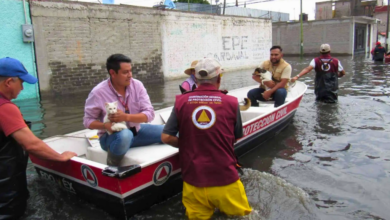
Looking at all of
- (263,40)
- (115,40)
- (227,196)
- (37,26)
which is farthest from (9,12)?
(263,40)

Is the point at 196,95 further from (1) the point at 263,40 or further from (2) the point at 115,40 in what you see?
(1) the point at 263,40

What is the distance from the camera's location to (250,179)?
4.48 m

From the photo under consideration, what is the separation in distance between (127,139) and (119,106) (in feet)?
1.29

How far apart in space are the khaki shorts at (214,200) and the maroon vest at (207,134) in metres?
0.06

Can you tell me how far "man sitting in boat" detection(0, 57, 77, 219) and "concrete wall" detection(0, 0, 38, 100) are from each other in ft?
29.6

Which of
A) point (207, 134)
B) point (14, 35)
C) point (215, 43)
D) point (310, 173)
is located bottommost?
point (310, 173)

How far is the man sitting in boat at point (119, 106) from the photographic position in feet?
11.8

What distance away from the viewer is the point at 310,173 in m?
4.74

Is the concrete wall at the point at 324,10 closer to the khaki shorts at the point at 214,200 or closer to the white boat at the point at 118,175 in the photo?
the white boat at the point at 118,175

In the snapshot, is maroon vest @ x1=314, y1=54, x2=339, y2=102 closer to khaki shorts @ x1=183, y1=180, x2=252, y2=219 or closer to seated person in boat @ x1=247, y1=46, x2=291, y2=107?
seated person in boat @ x1=247, y1=46, x2=291, y2=107

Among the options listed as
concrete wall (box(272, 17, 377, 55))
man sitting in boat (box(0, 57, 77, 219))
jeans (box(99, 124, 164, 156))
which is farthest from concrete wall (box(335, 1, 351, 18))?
man sitting in boat (box(0, 57, 77, 219))

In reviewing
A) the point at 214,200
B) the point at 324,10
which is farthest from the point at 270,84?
the point at 324,10

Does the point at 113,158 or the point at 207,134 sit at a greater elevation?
the point at 207,134

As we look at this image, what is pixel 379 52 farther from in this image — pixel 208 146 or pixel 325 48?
pixel 208 146
